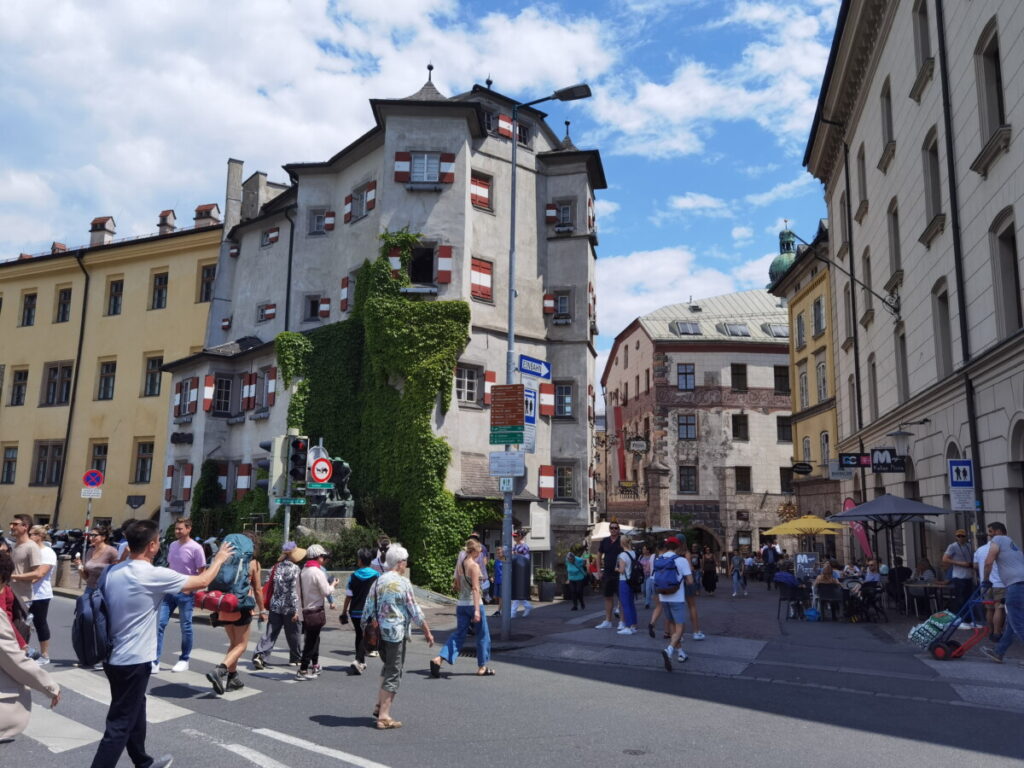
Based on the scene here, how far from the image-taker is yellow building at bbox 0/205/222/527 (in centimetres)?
3994

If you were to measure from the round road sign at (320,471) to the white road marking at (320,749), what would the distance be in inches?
375

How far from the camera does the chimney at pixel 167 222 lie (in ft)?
143

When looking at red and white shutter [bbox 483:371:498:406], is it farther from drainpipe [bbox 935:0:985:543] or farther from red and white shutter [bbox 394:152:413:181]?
drainpipe [bbox 935:0:985:543]

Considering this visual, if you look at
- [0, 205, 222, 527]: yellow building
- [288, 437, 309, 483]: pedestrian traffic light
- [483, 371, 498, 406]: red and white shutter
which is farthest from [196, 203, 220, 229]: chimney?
[288, 437, 309, 483]: pedestrian traffic light

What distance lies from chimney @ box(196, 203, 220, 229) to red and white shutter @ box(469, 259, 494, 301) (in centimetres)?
1913

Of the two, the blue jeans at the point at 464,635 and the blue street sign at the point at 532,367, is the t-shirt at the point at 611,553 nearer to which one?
the blue street sign at the point at 532,367

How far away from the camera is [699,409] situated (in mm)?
54750

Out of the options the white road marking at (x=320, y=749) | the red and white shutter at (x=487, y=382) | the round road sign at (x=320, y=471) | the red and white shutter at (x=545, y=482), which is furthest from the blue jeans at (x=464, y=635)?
the red and white shutter at (x=545, y=482)

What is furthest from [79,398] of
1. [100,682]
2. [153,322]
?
[100,682]

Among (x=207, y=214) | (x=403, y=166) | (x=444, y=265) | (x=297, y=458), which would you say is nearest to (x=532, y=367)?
(x=297, y=458)

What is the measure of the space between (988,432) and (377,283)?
18.2 m

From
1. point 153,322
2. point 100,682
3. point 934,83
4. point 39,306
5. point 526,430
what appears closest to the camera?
point 100,682

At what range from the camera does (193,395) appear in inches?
1352

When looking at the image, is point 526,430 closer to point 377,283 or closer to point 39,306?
point 377,283
